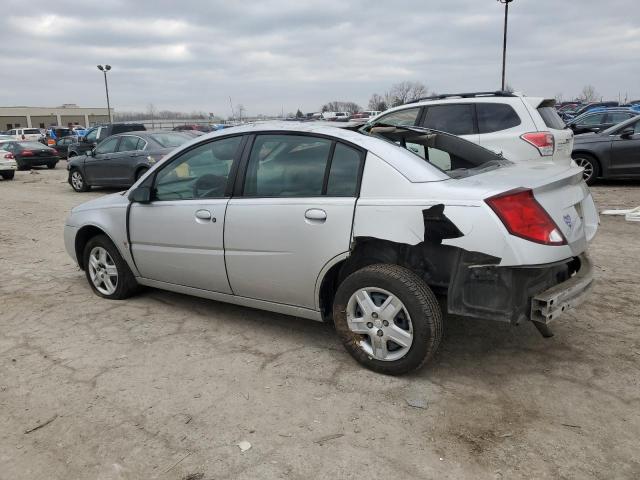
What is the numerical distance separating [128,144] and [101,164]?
1.11 metres

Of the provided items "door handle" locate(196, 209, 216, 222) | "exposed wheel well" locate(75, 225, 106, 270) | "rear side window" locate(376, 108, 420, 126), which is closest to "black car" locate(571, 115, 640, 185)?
"rear side window" locate(376, 108, 420, 126)

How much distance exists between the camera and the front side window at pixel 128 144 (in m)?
12.8

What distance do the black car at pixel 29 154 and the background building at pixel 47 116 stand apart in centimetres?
7185

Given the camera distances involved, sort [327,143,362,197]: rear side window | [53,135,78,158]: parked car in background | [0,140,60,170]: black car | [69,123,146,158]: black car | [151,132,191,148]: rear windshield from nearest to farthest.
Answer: [327,143,362,197]: rear side window → [151,132,191,148]: rear windshield → [69,123,146,158]: black car → [0,140,60,170]: black car → [53,135,78,158]: parked car in background

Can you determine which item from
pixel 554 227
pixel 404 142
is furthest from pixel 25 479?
pixel 404 142

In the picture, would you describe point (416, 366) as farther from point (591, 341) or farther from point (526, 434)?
point (591, 341)

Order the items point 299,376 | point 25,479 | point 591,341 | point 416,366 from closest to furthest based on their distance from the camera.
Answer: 1. point 25,479
2. point 416,366
3. point 299,376
4. point 591,341

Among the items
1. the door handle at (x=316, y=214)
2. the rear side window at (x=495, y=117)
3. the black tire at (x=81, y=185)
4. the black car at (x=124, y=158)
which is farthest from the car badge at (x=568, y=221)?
the black tire at (x=81, y=185)

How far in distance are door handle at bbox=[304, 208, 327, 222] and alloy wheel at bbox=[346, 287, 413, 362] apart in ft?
1.76

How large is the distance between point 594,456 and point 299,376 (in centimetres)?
174

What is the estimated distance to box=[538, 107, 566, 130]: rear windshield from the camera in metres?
7.39

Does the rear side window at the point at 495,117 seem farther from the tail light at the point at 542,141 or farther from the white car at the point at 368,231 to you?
the white car at the point at 368,231

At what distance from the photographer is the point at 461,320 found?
14.1 ft

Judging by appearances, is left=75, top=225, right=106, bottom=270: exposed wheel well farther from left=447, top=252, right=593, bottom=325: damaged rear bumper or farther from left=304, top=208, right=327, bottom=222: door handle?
left=447, top=252, right=593, bottom=325: damaged rear bumper
